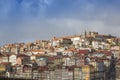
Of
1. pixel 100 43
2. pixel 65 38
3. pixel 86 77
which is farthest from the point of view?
pixel 65 38

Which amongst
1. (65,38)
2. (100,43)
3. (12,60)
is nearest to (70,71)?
(12,60)

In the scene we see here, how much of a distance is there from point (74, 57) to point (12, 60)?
10.7 m

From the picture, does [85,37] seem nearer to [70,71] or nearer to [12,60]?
[12,60]

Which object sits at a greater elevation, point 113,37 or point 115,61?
point 113,37

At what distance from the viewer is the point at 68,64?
93.5 meters

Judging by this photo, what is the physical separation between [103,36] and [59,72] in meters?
42.9

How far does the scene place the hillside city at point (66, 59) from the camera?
3295 inches

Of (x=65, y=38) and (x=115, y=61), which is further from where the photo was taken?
(x=65, y=38)

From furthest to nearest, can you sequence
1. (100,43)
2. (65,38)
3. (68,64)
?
1. (65,38)
2. (100,43)
3. (68,64)

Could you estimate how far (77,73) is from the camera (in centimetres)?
8388

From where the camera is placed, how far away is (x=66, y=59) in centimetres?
9544

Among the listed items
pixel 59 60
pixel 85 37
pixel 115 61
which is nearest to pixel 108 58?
pixel 115 61

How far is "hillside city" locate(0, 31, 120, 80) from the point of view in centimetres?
8369

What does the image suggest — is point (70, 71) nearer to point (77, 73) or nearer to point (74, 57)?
point (77, 73)
